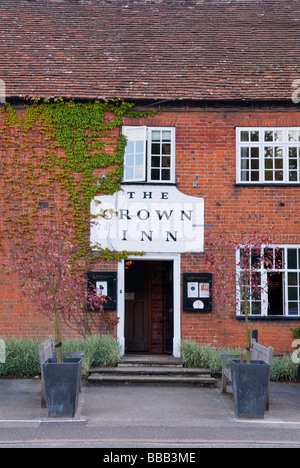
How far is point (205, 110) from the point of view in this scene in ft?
42.9

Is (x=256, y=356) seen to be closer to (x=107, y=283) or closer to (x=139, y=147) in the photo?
(x=107, y=283)

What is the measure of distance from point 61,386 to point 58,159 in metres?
6.12

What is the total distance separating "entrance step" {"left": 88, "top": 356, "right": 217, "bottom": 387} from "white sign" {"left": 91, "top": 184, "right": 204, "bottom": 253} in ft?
8.08

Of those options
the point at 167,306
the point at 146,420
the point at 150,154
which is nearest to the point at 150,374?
the point at 167,306

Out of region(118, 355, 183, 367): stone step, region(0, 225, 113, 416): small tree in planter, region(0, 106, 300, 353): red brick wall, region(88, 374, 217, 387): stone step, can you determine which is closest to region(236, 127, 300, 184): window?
region(0, 106, 300, 353): red brick wall

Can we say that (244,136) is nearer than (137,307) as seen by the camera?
Yes

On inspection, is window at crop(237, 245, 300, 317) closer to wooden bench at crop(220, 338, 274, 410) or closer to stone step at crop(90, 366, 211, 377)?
stone step at crop(90, 366, 211, 377)

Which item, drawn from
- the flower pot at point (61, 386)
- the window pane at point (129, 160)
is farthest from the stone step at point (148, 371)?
the window pane at point (129, 160)

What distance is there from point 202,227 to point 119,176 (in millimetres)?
2195

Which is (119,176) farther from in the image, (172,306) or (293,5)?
(293,5)

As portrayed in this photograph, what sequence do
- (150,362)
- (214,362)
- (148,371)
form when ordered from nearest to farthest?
(148,371) → (214,362) → (150,362)

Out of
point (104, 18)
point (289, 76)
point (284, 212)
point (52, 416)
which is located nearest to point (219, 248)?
point (284, 212)

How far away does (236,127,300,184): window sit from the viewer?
1303cm

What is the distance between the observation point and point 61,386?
27.1 ft
